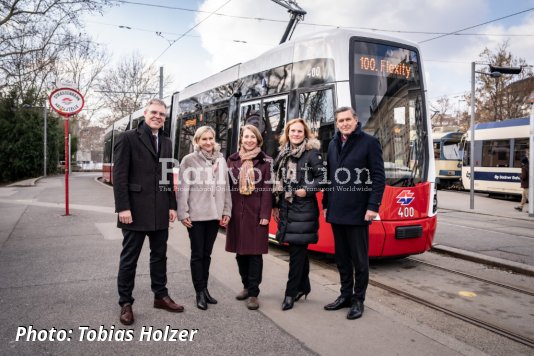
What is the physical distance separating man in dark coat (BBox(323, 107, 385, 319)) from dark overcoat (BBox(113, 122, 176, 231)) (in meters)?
1.66

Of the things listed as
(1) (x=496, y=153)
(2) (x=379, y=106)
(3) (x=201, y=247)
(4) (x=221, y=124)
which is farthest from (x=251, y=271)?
(1) (x=496, y=153)

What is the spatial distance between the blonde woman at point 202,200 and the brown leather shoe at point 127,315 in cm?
66

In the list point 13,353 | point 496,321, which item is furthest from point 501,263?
point 13,353

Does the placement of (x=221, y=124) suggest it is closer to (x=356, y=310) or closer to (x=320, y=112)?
(x=320, y=112)

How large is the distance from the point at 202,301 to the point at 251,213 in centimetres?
98

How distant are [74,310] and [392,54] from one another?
5.19 metres

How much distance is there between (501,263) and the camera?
265 inches

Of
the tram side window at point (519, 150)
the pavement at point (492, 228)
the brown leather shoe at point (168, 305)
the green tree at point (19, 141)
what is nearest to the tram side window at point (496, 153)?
the tram side window at point (519, 150)

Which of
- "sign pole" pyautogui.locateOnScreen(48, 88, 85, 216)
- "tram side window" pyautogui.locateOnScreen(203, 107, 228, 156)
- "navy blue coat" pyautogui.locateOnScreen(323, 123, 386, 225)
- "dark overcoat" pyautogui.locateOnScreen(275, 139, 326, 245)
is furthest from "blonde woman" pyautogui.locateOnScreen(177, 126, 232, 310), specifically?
"sign pole" pyautogui.locateOnScreen(48, 88, 85, 216)

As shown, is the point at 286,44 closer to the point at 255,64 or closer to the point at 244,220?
the point at 255,64

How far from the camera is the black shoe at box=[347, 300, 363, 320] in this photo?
13.5 ft

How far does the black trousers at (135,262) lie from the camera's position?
3.96 m

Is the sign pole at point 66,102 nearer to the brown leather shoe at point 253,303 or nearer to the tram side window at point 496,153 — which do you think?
the brown leather shoe at point 253,303

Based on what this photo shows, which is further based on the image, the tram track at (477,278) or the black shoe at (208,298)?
the tram track at (477,278)
